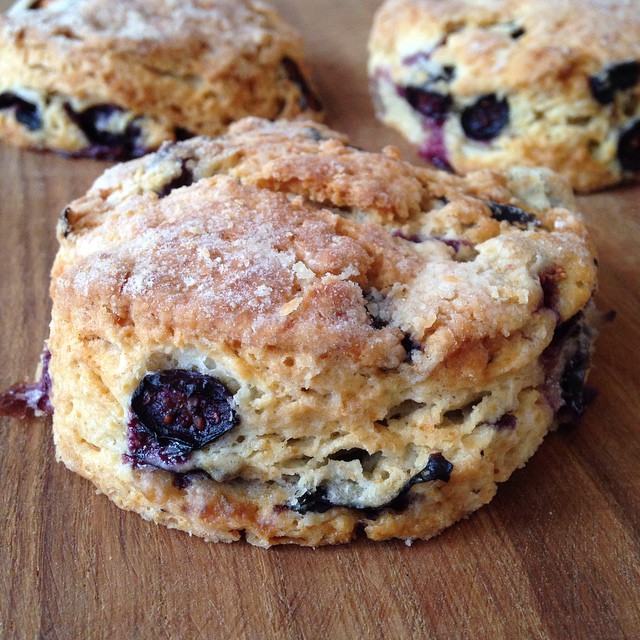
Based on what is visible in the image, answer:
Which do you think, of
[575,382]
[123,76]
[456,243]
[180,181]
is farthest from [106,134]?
[575,382]

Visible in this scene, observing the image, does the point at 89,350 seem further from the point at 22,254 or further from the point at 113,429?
the point at 22,254

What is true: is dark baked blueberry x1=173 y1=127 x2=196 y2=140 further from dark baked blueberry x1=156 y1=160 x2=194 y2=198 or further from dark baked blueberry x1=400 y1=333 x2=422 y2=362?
dark baked blueberry x1=400 y1=333 x2=422 y2=362

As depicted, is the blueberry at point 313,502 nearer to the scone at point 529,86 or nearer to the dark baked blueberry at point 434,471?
the dark baked blueberry at point 434,471

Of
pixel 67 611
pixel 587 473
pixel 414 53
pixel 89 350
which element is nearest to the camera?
pixel 67 611

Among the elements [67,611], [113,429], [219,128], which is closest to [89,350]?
[113,429]

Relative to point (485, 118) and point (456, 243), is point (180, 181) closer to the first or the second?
point (456, 243)

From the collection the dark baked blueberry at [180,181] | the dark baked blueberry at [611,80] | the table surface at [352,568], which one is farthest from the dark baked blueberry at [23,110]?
the dark baked blueberry at [611,80]

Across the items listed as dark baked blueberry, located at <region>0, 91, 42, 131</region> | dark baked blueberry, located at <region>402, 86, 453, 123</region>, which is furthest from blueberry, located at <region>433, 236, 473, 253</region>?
dark baked blueberry, located at <region>0, 91, 42, 131</region>
